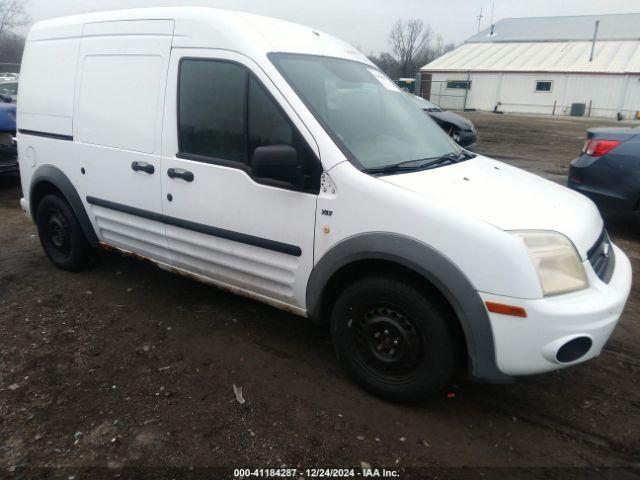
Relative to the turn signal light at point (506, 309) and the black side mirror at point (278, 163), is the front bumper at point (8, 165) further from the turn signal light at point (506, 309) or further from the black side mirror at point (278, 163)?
the turn signal light at point (506, 309)

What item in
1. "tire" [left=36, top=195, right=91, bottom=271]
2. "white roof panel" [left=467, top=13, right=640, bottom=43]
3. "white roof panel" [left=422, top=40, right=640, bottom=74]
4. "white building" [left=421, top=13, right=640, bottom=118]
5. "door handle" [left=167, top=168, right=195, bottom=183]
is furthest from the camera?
"white roof panel" [left=467, top=13, right=640, bottom=43]

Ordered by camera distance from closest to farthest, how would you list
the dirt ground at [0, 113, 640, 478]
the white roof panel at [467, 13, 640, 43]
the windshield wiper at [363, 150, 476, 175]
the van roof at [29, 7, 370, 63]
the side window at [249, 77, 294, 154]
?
1. the dirt ground at [0, 113, 640, 478]
2. the windshield wiper at [363, 150, 476, 175]
3. the side window at [249, 77, 294, 154]
4. the van roof at [29, 7, 370, 63]
5. the white roof panel at [467, 13, 640, 43]

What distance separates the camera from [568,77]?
1298 inches

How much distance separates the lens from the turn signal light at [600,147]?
5336 millimetres

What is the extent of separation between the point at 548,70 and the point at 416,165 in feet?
119

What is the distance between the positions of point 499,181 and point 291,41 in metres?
1.56

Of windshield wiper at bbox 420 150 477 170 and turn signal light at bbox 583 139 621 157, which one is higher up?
windshield wiper at bbox 420 150 477 170

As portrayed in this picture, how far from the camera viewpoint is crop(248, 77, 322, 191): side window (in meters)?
2.67

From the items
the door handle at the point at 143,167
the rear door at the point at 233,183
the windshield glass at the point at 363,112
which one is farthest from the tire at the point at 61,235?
the windshield glass at the point at 363,112

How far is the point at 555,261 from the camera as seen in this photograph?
90.1 inches

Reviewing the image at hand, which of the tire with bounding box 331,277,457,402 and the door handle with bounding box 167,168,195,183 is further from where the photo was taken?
the door handle with bounding box 167,168,195,183

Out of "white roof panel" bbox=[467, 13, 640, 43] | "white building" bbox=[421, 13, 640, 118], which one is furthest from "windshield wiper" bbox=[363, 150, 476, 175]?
"white roof panel" bbox=[467, 13, 640, 43]

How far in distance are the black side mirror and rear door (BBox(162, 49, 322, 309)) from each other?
0.22 feet

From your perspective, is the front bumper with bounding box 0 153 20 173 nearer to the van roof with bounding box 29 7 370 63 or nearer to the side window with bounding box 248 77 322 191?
the van roof with bounding box 29 7 370 63
